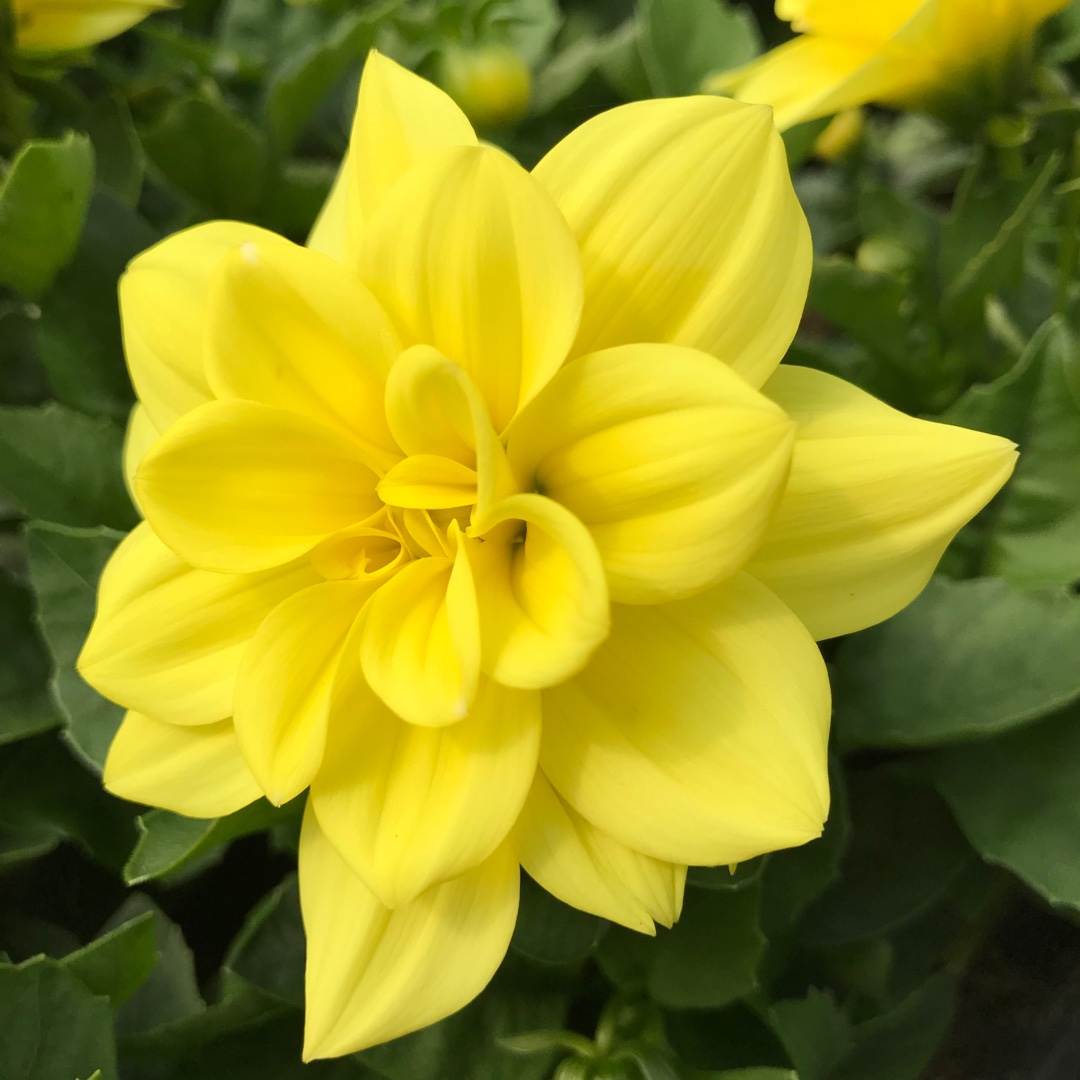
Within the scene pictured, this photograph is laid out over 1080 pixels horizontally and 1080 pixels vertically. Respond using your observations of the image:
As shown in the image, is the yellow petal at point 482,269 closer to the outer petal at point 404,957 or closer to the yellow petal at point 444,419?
the yellow petal at point 444,419

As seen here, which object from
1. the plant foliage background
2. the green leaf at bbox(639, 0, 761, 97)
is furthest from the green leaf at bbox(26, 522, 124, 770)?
the green leaf at bbox(639, 0, 761, 97)

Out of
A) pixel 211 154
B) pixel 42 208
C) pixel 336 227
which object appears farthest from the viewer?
pixel 211 154

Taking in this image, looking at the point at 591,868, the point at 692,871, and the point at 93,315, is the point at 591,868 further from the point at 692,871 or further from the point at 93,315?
the point at 93,315

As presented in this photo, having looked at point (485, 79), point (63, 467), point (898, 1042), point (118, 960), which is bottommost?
point (898, 1042)

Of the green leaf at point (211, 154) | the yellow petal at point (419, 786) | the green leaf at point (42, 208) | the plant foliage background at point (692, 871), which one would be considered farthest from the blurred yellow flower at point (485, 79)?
the yellow petal at point (419, 786)

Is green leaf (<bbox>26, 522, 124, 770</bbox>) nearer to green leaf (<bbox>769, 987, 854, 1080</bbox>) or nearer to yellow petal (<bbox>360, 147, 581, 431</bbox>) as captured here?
yellow petal (<bbox>360, 147, 581, 431</bbox>)

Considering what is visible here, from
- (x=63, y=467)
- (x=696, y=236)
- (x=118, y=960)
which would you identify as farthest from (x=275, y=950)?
(x=696, y=236)

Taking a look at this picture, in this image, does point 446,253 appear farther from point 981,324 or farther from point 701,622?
point 981,324
